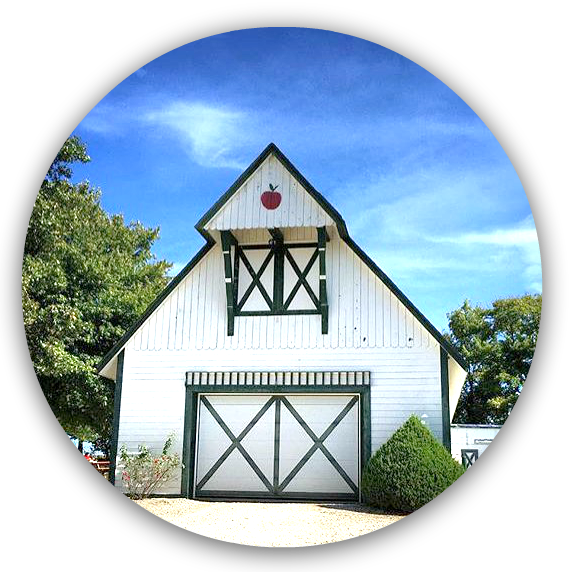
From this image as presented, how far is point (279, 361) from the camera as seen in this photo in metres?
15.0

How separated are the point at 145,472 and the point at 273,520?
154 inches

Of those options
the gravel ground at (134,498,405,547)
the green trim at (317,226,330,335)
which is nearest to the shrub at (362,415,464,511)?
the gravel ground at (134,498,405,547)

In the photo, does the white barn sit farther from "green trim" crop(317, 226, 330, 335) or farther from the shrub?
the shrub

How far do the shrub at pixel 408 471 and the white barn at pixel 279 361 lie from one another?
3.65 feet

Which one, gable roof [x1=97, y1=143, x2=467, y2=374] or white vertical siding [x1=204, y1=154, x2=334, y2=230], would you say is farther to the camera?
white vertical siding [x1=204, y1=154, x2=334, y2=230]

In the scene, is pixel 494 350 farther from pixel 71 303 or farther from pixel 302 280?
pixel 302 280

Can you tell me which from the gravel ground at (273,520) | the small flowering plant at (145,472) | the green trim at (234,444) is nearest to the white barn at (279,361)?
the green trim at (234,444)

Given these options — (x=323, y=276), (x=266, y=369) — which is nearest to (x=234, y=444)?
(x=266, y=369)

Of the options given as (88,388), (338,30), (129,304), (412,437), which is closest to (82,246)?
(129,304)

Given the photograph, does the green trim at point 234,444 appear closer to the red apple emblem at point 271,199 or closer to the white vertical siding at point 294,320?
the white vertical siding at point 294,320

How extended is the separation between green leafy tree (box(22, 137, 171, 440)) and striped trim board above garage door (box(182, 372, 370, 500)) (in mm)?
7955

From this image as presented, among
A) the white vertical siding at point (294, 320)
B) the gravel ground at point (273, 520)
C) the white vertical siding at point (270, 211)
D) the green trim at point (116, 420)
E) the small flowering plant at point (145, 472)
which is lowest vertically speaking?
the gravel ground at point (273, 520)

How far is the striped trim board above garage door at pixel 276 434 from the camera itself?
1459 centimetres

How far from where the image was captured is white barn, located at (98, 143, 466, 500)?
47.8 ft
